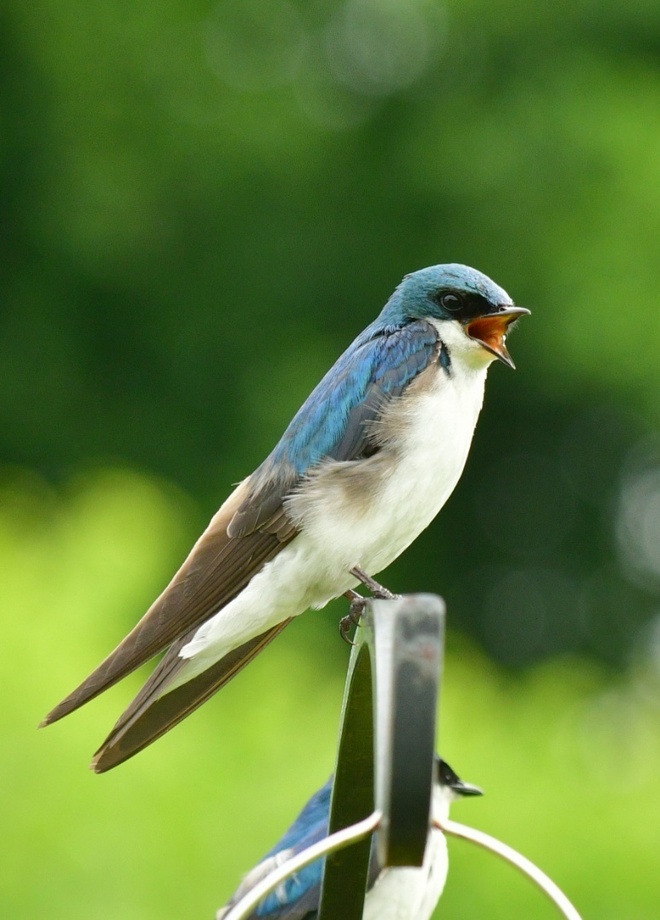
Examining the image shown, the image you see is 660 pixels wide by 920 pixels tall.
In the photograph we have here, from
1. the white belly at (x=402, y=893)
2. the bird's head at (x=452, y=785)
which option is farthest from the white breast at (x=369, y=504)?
the bird's head at (x=452, y=785)

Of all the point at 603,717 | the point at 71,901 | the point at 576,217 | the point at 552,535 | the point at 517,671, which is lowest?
the point at 71,901

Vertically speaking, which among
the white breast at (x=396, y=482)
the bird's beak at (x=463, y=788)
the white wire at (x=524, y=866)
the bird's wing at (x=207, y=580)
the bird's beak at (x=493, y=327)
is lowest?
the white wire at (x=524, y=866)

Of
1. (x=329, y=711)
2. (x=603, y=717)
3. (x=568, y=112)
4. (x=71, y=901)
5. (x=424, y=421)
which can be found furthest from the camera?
(x=568, y=112)

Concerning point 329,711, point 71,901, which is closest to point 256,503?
point 71,901

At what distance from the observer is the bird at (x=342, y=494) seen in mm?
2656

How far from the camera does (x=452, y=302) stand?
110 inches

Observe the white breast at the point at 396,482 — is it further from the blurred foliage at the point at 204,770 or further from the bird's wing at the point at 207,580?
the blurred foliage at the point at 204,770

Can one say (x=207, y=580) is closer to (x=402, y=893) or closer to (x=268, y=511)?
(x=268, y=511)

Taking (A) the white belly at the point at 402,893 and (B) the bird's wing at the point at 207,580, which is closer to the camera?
(B) the bird's wing at the point at 207,580

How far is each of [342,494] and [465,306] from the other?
0.42 meters

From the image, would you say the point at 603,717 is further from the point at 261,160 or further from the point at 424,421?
the point at 261,160

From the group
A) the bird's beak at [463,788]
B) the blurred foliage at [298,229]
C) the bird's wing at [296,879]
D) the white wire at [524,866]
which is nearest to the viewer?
the white wire at [524,866]

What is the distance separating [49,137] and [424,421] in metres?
7.18

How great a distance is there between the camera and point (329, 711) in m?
4.95
